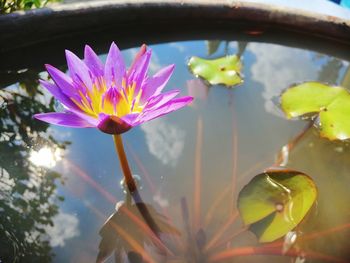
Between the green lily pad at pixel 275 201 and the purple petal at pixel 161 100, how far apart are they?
1.37 feet

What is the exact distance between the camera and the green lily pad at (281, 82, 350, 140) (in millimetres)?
1429

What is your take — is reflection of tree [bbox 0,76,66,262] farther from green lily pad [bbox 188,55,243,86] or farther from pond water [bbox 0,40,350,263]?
green lily pad [bbox 188,55,243,86]

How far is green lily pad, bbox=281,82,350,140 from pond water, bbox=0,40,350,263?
0.12ft

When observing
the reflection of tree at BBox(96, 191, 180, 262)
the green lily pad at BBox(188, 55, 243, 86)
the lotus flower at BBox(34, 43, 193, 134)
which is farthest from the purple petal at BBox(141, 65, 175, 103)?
the green lily pad at BBox(188, 55, 243, 86)

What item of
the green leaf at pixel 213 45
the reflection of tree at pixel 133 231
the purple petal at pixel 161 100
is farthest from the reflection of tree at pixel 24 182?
the green leaf at pixel 213 45

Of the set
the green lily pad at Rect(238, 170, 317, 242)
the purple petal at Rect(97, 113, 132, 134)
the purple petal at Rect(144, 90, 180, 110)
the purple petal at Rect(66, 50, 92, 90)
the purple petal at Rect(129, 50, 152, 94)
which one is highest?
the purple petal at Rect(66, 50, 92, 90)

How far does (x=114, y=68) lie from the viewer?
3.49 ft

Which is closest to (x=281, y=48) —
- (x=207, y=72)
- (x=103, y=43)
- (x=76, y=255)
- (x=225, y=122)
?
(x=207, y=72)

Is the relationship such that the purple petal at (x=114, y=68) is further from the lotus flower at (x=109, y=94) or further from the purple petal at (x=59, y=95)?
the purple petal at (x=59, y=95)

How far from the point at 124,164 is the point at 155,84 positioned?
10.4 inches

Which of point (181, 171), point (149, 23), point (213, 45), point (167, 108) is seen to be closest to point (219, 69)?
point (213, 45)

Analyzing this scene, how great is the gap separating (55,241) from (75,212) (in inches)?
4.3

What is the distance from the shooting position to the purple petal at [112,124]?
35.1 inches

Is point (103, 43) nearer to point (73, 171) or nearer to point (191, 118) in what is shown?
point (191, 118)
